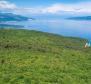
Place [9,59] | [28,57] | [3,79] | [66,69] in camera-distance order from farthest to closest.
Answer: [28,57] < [9,59] < [66,69] < [3,79]

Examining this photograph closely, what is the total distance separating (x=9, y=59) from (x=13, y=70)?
985 centimetres

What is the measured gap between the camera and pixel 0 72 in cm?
3522

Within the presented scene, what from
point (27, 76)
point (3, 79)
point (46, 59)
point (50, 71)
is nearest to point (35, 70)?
point (50, 71)

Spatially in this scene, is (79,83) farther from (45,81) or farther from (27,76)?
(27,76)

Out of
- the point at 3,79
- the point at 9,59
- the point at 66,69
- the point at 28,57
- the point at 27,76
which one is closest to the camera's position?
the point at 3,79

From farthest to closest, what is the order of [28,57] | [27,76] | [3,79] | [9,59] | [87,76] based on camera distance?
[28,57], [9,59], [87,76], [27,76], [3,79]

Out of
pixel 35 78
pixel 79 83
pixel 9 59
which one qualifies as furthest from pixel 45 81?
pixel 9 59

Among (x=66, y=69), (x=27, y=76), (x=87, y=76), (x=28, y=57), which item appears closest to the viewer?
(x=27, y=76)

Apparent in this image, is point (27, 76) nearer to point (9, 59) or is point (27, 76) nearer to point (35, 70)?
point (35, 70)

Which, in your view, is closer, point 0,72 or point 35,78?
point 35,78

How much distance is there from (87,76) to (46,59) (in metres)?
14.3

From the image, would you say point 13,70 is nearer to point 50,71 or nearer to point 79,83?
point 50,71

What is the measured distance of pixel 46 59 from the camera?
Result: 49.2 m

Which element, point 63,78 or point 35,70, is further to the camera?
point 35,70
